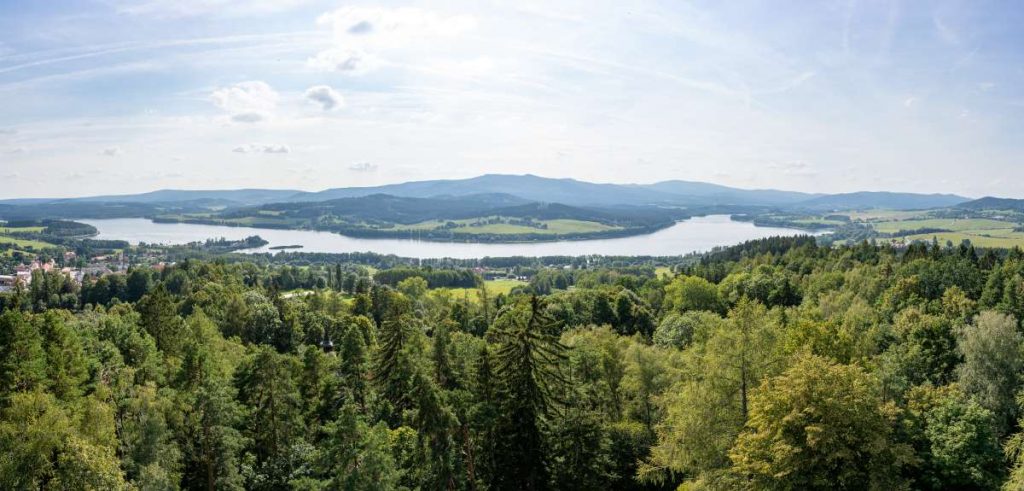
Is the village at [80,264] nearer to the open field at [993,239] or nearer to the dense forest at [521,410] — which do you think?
the dense forest at [521,410]

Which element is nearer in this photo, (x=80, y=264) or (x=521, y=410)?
(x=521, y=410)

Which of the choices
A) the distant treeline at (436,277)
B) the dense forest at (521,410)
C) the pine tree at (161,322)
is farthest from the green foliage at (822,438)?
the distant treeline at (436,277)

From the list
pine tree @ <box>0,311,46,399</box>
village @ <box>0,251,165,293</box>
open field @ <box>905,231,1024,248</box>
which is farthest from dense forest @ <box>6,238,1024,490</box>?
open field @ <box>905,231,1024,248</box>

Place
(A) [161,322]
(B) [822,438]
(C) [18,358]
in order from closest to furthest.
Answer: (B) [822,438] < (C) [18,358] < (A) [161,322]

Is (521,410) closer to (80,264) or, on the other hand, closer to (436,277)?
(436,277)

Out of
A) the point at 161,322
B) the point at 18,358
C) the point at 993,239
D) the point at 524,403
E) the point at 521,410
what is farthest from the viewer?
the point at 993,239

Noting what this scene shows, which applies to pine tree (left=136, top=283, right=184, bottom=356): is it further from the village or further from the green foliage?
the village

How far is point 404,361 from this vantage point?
28781mm

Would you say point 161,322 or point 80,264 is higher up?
point 161,322

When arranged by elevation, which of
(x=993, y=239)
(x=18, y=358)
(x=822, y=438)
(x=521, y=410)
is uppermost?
(x=18, y=358)

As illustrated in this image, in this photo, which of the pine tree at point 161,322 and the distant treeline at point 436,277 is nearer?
the pine tree at point 161,322

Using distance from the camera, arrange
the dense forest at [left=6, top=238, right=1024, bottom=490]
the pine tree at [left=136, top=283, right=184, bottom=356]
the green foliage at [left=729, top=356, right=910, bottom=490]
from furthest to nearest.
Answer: the pine tree at [left=136, top=283, right=184, bottom=356], the dense forest at [left=6, top=238, right=1024, bottom=490], the green foliage at [left=729, top=356, right=910, bottom=490]

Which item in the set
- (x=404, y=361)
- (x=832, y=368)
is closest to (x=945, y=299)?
(x=832, y=368)

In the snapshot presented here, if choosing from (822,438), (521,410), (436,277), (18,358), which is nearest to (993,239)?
(436,277)
